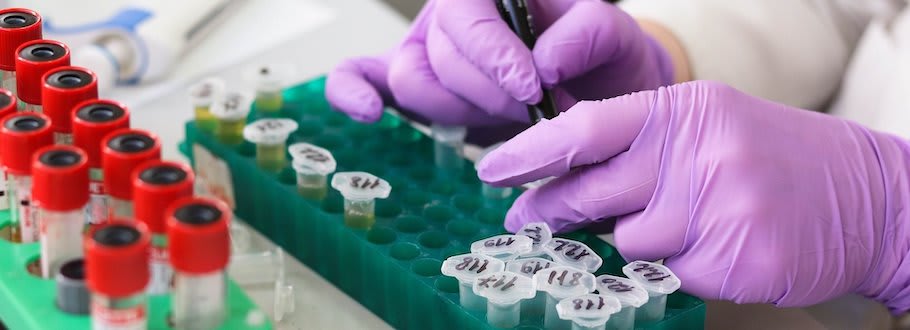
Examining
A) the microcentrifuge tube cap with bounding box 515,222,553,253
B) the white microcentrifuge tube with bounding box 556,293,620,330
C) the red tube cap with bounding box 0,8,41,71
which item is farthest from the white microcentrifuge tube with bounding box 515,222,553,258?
the red tube cap with bounding box 0,8,41,71

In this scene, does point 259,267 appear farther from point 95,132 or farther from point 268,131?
point 95,132

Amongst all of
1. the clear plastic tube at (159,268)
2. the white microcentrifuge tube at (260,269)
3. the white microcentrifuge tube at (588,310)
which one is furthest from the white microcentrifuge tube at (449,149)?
the clear plastic tube at (159,268)

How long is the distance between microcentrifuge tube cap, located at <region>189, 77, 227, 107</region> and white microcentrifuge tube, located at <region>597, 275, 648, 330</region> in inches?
Answer: 22.3

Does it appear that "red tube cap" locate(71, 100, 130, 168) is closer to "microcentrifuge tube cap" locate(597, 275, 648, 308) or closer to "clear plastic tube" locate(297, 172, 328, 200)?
"clear plastic tube" locate(297, 172, 328, 200)

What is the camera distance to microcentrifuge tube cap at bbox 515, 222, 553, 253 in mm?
1047

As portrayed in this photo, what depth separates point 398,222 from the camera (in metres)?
1.13

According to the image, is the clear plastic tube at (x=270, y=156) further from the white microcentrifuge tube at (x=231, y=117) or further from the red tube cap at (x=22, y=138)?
the red tube cap at (x=22, y=138)

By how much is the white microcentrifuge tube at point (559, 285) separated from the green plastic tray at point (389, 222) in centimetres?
2

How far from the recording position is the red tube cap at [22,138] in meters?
0.87

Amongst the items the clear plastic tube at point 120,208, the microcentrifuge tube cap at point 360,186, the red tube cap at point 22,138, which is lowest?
the microcentrifuge tube cap at point 360,186

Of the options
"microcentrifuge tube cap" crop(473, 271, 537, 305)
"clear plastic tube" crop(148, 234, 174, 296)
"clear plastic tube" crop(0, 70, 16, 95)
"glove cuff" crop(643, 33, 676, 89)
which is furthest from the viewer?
"glove cuff" crop(643, 33, 676, 89)

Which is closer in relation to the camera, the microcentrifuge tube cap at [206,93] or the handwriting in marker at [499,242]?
the handwriting in marker at [499,242]

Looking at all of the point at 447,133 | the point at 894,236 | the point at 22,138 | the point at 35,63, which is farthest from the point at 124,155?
the point at 894,236

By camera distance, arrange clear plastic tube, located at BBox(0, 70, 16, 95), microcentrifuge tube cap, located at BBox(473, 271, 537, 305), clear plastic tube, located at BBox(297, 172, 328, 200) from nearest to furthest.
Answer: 1. microcentrifuge tube cap, located at BBox(473, 271, 537, 305)
2. clear plastic tube, located at BBox(0, 70, 16, 95)
3. clear plastic tube, located at BBox(297, 172, 328, 200)
